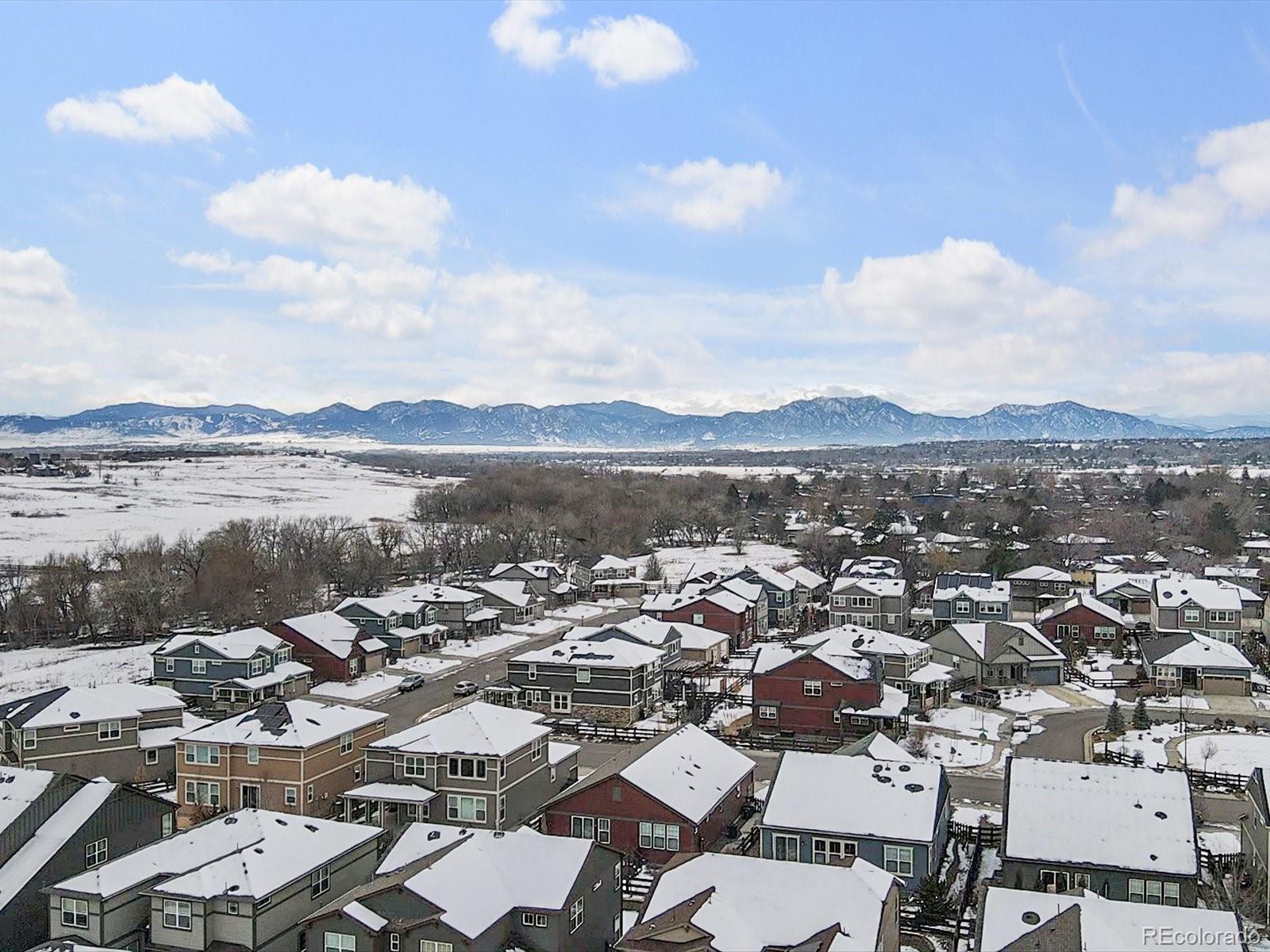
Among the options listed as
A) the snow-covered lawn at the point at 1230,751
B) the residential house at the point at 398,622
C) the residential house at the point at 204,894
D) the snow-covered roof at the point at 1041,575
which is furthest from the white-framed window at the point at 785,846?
the snow-covered roof at the point at 1041,575

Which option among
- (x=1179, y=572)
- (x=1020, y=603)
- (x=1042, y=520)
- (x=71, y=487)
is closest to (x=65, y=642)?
(x=1020, y=603)

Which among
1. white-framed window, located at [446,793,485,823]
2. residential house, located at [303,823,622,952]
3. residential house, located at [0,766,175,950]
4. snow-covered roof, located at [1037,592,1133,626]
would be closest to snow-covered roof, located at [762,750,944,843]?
residential house, located at [303,823,622,952]

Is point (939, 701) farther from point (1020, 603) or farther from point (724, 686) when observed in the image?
point (1020, 603)

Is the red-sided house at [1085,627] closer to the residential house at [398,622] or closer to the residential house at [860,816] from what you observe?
the residential house at [860,816]

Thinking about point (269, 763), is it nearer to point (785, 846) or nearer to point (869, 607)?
point (785, 846)

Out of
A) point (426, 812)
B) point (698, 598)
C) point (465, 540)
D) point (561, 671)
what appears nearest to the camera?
point (426, 812)

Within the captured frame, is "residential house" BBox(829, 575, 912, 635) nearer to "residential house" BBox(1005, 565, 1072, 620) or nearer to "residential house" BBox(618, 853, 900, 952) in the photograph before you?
"residential house" BBox(1005, 565, 1072, 620)

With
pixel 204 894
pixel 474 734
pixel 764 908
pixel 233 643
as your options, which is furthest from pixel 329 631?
pixel 764 908
